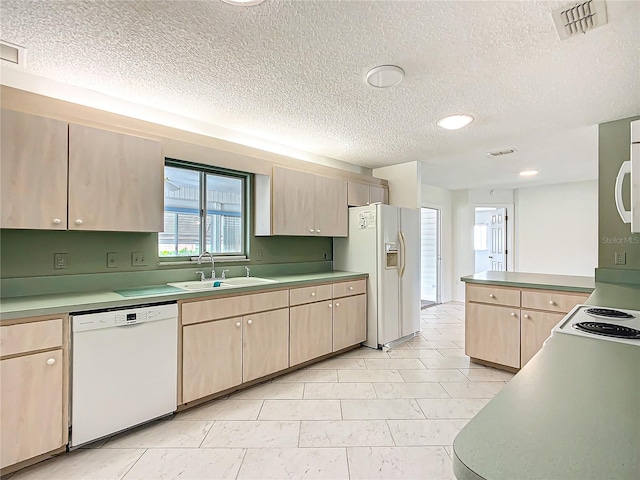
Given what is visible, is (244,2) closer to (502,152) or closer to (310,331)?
(310,331)

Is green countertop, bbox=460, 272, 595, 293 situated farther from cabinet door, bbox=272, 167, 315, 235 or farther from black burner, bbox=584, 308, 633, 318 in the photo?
cabinet door, bbox=272, 167, 315, 235

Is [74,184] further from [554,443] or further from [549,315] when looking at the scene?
[549,315]

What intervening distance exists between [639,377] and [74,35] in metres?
2.76

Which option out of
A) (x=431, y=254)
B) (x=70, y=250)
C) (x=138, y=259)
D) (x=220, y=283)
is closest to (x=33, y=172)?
(x=70, y=250)

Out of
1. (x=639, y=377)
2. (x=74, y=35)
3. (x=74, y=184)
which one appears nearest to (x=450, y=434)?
(x=639, y=377)

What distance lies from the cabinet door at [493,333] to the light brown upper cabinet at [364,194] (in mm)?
1799

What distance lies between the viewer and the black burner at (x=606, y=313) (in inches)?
59.3

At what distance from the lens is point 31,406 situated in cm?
180

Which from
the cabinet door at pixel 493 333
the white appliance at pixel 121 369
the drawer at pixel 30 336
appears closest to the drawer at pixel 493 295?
the cabinet door at pixel 493 333

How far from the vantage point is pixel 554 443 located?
1.76 ft

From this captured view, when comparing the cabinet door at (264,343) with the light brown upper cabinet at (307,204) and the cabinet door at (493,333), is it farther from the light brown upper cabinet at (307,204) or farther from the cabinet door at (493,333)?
the cabinet door at (493,333)

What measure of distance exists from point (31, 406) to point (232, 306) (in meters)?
1.31

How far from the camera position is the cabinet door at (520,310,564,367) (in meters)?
2.91

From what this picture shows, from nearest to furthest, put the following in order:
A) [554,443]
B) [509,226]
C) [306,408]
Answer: [554,443] → [306,408] → [509,226]
